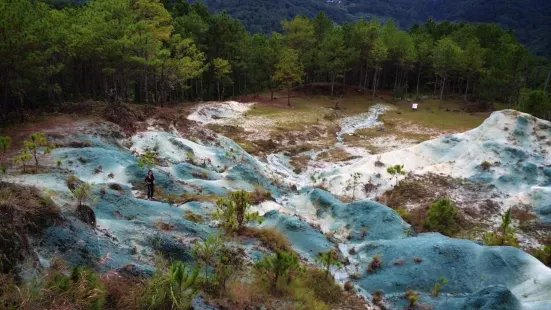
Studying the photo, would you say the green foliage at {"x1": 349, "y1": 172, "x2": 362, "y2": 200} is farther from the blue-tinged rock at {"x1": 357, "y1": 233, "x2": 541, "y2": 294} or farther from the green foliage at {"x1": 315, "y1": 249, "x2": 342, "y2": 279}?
the green foliage at {"x1": 315, "y1": 249, "x2": 342, "y2": 279}

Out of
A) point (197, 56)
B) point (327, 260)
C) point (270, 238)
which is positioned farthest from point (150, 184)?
point (197, 56)

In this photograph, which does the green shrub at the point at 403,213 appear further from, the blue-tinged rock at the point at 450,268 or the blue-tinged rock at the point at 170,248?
the blue-tinged rock at the point at 170,248

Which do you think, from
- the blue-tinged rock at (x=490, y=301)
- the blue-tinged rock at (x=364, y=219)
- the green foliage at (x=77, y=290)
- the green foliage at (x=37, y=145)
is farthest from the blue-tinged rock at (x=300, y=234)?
the green foliage at (x=37, y=145)

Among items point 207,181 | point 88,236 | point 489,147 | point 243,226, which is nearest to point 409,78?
point 489,147

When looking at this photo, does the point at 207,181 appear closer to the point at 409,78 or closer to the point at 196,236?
the point at 196,236

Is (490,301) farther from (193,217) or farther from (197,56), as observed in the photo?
(197,56)

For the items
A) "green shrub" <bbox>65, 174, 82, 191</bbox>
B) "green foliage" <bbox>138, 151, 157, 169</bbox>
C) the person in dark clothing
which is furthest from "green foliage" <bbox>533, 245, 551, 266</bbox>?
"green shrub" <bbox>65, 174, 82, 191</bbox>
